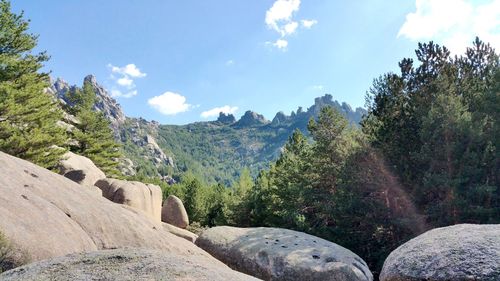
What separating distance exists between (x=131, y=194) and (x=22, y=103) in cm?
1315

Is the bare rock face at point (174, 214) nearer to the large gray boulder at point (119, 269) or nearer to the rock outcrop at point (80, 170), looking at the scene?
the rock outcrop at point (80, 170)

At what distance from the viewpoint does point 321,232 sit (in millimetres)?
24750

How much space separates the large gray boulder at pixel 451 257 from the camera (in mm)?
6793

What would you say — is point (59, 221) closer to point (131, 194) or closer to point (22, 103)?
point (131, 194)

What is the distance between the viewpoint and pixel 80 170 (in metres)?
20.3

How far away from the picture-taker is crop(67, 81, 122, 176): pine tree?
131 feet

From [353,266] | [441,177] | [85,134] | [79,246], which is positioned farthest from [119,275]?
[85,134]

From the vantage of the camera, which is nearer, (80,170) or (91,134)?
(80,170)

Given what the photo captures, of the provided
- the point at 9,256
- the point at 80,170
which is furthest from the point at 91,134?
the point at 9,256

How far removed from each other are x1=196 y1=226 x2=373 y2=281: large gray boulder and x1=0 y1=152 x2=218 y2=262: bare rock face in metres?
2.91

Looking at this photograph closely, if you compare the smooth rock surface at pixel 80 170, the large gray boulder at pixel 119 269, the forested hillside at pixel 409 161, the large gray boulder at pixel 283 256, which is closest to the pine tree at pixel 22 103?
the smooth rock surface at pixel 80 170

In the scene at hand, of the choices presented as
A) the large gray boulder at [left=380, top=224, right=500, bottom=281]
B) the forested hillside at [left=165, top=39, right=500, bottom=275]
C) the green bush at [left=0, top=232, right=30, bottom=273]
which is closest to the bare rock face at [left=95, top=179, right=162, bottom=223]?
the green bush at [left=0, top=232, right=30, bottom=273]

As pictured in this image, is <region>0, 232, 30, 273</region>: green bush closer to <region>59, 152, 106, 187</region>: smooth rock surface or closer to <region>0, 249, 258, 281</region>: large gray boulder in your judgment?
<region>0, 249, 258, 281</region>: large gray boulder

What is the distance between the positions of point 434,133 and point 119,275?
63.1ft
